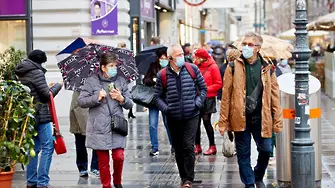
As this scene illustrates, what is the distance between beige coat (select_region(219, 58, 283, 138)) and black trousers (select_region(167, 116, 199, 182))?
25.8 inches

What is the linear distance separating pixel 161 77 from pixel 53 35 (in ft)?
35.3

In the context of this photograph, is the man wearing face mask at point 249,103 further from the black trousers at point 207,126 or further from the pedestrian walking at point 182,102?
the black trousers at point 207,126

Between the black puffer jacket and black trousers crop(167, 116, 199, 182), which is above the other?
the black puffer jacket

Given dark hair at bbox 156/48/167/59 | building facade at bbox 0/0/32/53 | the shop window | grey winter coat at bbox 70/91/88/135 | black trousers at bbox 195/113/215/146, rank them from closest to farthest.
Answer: grey winter coat at bbox 70/91/88/135
dark hair at bbox 156/48/167/59
black trousers at bbox 195/113/215/146
building facade at bbox 0/0/32/53
the shop window

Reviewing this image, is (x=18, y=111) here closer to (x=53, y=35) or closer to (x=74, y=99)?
(x=74, y=99)

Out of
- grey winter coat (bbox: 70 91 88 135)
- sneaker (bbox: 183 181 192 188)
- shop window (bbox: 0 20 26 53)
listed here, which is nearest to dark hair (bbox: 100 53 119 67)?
grey winter coat (bbox: 70 91 88 135)

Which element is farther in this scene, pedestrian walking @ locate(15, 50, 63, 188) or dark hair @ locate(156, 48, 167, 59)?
dark hair @ locate(156, 48, 167, 59)

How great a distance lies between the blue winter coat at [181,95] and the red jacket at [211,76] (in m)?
2.56

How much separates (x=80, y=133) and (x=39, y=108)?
1.17m

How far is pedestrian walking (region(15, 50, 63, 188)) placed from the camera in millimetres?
9609

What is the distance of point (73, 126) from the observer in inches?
424

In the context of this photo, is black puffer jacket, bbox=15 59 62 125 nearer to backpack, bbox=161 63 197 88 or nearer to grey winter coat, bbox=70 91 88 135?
grey winter coat, bbox=70 91 88 135

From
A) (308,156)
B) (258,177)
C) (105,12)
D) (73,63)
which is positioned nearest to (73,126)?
(73,63)

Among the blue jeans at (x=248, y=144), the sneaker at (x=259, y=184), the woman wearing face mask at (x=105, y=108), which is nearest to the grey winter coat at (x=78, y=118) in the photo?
the woman wearing face mask at (x=105, y=108)
